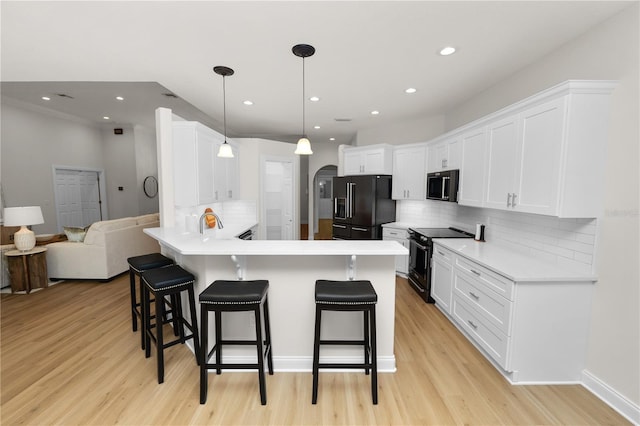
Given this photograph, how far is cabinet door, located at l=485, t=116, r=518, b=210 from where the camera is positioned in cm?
265

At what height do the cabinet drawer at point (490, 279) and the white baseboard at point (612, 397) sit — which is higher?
the cabinet drawer at point (490, 279)

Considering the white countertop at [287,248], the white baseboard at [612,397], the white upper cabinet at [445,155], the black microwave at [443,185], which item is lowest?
the white baseboard at [612,397]

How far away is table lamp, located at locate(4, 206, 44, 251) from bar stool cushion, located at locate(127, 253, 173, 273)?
2641 mm

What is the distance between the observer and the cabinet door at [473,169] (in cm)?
312

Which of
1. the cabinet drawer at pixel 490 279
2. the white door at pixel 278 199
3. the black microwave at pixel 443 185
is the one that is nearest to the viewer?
the cabinet drawer at pixel 490 279

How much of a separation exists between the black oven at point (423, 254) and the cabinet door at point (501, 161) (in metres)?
0.94

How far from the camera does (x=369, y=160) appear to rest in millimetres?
5266

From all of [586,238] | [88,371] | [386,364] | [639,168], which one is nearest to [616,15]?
[639,168]

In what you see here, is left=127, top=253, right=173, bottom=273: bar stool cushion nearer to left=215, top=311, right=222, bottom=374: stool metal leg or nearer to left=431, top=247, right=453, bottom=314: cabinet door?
left=215, top=311, right=222, bottom=374: stool metal leg

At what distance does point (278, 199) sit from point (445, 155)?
3452 millimetres

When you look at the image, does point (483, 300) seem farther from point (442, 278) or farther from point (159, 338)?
point (159, 338)

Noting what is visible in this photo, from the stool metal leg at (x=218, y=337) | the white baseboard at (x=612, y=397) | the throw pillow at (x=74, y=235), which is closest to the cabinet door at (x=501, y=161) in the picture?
the white baseboard at (x=612, y=397)

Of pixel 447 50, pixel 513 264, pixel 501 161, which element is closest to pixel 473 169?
pixel 501 161

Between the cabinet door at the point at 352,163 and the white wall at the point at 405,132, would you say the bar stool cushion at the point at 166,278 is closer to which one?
the cabinet door at the point at 352,163
